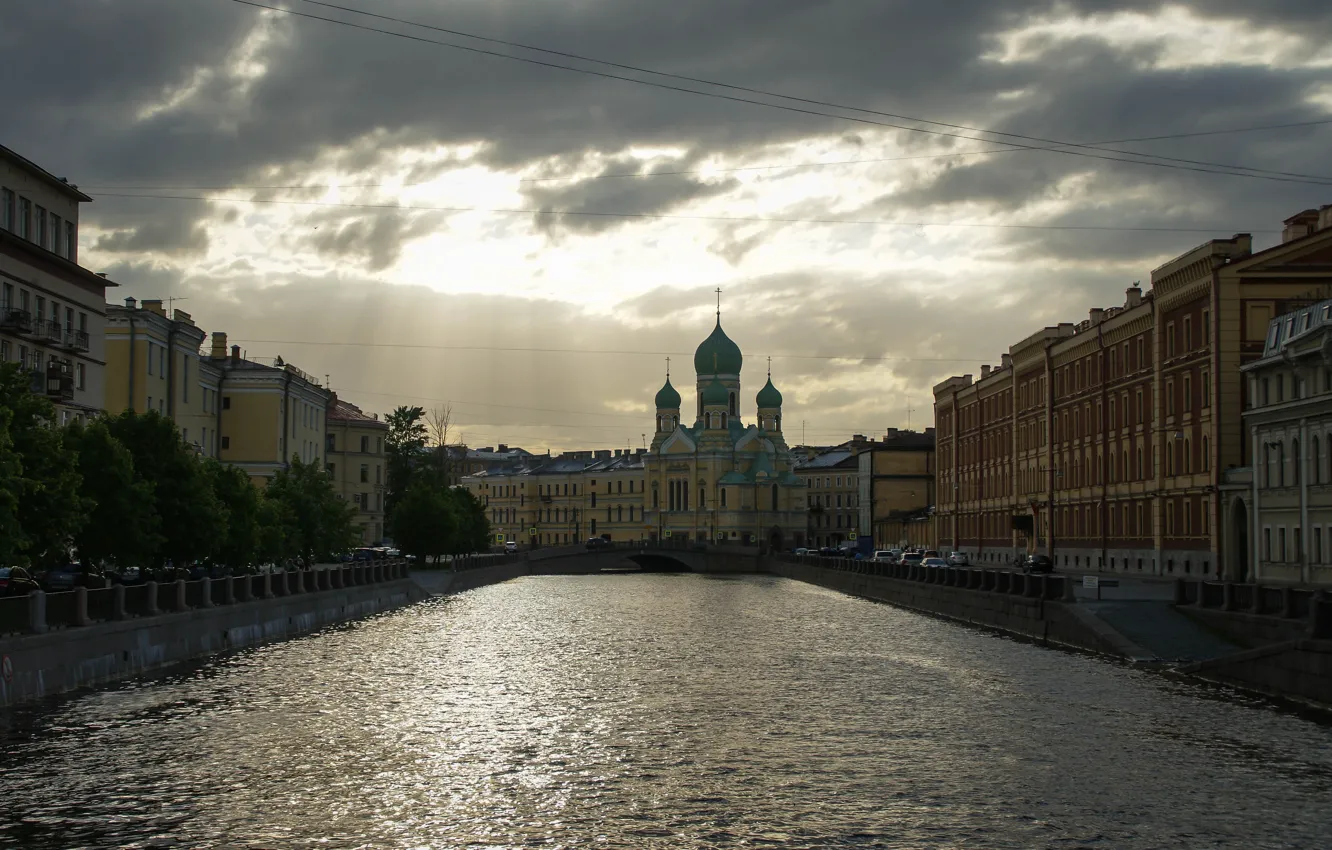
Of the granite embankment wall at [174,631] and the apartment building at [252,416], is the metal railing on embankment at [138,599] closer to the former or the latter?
the granite embankment wall at [174,631]

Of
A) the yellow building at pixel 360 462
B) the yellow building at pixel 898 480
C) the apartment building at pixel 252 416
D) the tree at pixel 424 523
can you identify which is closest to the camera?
the apartment building at pixel 252 416

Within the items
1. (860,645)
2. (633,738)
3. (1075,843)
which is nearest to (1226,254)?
(860,645)

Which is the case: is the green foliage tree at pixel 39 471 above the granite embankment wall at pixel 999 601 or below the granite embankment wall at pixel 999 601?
above

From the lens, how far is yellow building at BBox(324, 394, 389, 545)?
131 m

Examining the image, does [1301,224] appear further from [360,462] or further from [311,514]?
[360,462]

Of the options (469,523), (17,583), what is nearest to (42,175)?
(17,583)

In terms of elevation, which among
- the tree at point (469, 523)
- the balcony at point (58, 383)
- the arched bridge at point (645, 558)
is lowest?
the arched bridge at point (645, 558)

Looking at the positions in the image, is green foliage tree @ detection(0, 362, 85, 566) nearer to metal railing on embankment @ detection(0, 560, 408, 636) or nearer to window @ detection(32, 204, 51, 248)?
metal railing on embankment @ detection(0, 560, 408, 636)

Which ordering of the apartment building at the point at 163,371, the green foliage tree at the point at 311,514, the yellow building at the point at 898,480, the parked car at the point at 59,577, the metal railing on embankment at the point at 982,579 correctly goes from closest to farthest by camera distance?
the metal railing on embankment at the point at 982,579
the parked car at the point at 59,577
the green foliage tree at the point at 311,514
the apartment building at the point at 163,371
the yellow building at the point at 898,480

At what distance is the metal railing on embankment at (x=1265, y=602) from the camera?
106 feet

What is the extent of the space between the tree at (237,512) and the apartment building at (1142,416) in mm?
38959

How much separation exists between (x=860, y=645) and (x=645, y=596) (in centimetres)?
4556

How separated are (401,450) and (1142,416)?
92.0 m

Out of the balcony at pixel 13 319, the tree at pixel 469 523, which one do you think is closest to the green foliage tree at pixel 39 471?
the balcony at pixel 13 319
